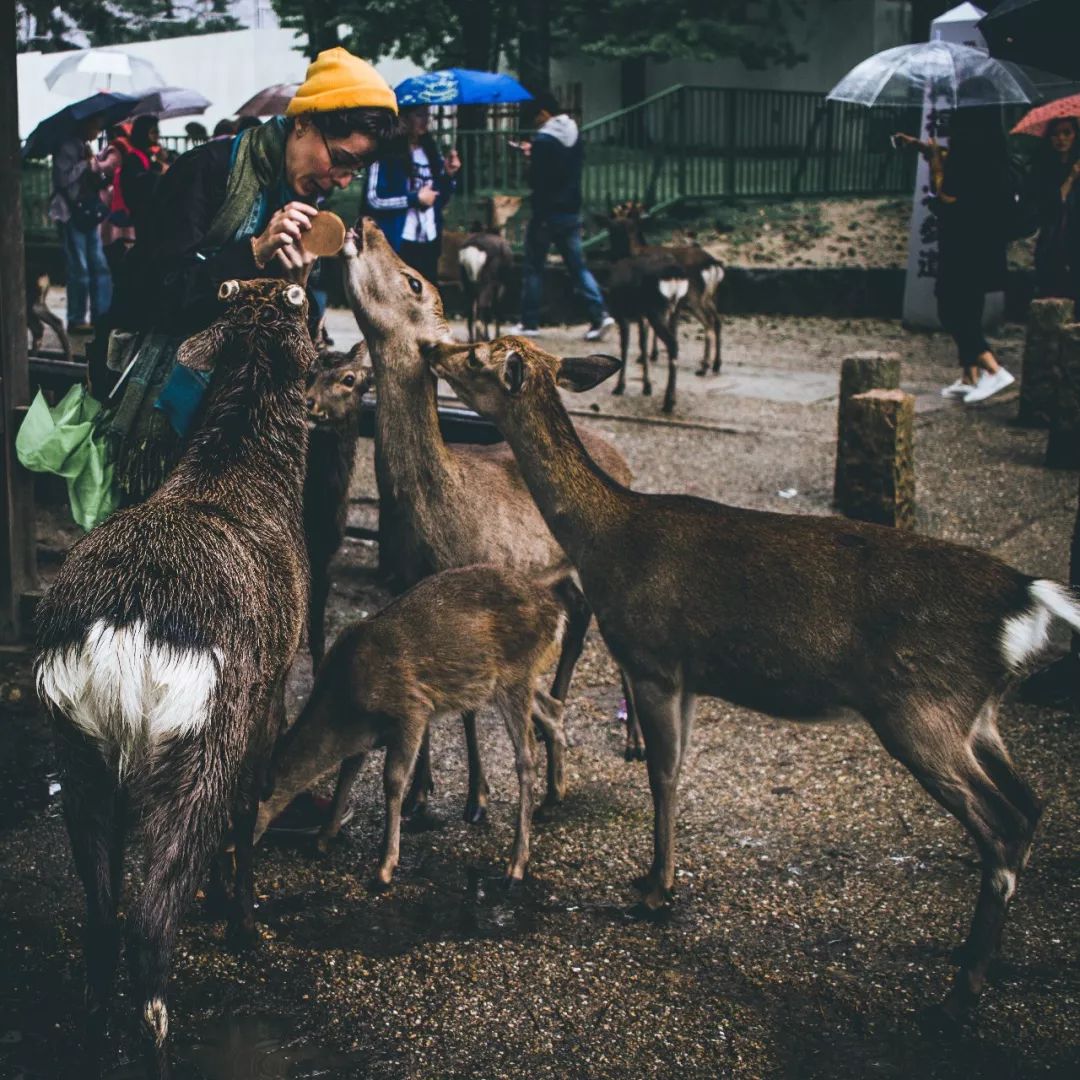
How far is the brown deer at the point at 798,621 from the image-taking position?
360 centimetres

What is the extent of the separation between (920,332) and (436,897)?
11787mm

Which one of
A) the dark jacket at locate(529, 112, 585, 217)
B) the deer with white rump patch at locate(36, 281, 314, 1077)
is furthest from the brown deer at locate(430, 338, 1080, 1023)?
the dark jacket at locate(529, 112, 585, 217)

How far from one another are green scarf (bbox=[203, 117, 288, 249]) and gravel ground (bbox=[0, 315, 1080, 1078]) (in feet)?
6.31

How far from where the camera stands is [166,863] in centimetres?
311

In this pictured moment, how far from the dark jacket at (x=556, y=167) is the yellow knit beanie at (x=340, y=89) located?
29.9 feet

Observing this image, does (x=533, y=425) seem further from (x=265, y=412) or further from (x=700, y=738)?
(x=700, y=738)

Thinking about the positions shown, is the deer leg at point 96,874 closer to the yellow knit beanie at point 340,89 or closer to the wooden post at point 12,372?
the yellow knit beanie at point 340,89

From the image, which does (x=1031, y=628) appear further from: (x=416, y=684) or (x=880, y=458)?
(x=880, y=458)

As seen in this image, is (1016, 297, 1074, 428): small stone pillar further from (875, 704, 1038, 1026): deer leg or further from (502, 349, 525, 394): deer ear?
(875, 704, 1038, 1026): deer leg

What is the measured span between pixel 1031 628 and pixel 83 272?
12056 mm

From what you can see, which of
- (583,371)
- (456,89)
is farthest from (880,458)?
(456,89)

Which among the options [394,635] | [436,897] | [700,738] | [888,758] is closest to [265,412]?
[394,635]

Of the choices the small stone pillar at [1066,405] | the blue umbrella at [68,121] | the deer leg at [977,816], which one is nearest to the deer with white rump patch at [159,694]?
the deer leg at [977,816]

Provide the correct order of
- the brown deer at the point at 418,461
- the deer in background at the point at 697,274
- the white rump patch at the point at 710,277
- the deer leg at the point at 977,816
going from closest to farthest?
the deer leg at the point at 977,816 → the brown deer at the point at 418,461 → the deer in background at the point at 697,274 → the white rump patch at the point at 710,277
